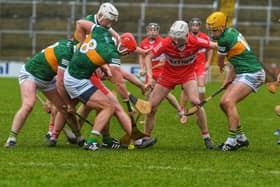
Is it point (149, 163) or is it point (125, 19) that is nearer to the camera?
point (149, 163)

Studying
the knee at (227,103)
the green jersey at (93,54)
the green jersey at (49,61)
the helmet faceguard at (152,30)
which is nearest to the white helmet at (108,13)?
the green jersey at (93,54)

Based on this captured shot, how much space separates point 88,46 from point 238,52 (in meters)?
2.36

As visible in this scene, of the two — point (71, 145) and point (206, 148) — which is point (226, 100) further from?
point (71, 145)

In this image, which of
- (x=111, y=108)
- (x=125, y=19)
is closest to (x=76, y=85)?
(x=111, y=108)

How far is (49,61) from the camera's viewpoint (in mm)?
11875

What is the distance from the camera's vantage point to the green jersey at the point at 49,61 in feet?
38.7

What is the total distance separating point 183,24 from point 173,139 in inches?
95.8

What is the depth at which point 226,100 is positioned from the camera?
1217 centimetres

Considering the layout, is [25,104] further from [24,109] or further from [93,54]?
[93,54]

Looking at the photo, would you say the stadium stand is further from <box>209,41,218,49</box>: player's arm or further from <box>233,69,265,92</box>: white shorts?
<box>233,69,265,92</box>: white shorts

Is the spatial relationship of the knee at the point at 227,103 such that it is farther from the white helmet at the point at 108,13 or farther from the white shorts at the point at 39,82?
the white shorts at the point at 39,82

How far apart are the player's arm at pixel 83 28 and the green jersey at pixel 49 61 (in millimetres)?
166

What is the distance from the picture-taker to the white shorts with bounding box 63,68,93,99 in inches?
452

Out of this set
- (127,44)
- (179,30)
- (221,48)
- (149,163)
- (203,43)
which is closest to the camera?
(149,163)
